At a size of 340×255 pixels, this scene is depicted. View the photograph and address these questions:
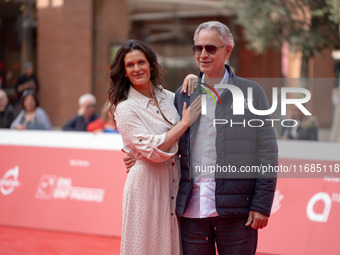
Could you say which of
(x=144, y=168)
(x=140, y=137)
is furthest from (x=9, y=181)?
(x=140, y=137)

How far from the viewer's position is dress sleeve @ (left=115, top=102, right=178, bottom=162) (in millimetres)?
3471

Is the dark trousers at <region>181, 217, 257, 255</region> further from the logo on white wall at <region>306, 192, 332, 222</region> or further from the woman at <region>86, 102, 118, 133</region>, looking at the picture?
the woman at <region>86, 102, 118, 133</region>

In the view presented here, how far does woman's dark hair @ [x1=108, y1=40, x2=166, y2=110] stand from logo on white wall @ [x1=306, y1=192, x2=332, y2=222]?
10.2ft

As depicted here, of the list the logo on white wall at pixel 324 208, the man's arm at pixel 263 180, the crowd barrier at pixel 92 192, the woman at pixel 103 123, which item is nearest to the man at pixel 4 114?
the woman at pixel 103 123

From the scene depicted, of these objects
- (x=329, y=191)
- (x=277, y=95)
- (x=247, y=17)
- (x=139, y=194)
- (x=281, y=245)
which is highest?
(x=247, y=17)

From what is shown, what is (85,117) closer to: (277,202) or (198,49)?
(277,202)

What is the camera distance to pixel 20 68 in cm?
1886

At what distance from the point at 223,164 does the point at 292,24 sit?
12870 mm

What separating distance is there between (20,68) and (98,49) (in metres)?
2.75

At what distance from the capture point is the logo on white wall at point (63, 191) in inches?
282

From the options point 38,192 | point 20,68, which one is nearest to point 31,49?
point 20,68

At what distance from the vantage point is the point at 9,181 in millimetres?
7734

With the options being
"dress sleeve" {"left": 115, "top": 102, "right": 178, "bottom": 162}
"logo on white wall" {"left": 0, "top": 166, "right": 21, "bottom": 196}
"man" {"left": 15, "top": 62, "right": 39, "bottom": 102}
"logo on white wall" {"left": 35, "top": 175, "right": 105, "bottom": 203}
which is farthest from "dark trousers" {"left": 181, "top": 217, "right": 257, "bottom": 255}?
"man" {"left": 15, "top": 62, "right": 39, "bottom": 102}

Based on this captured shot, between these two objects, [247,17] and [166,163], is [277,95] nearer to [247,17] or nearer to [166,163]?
[166,163]
